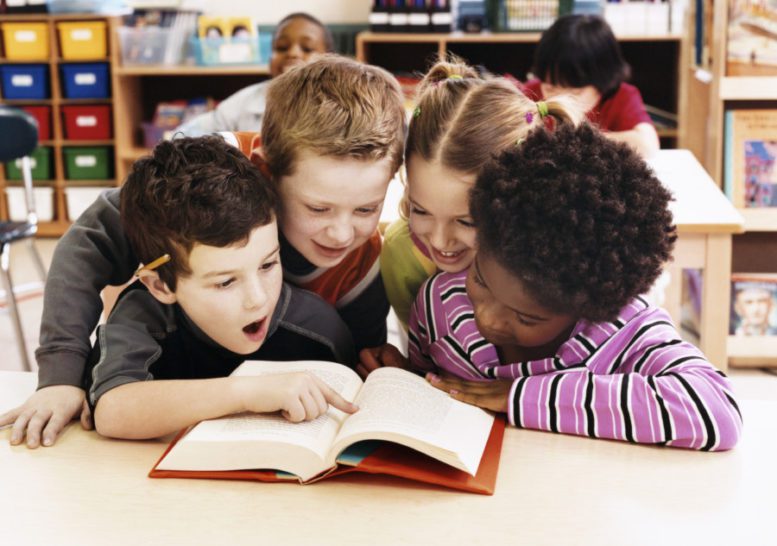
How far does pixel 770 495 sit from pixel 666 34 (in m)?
3.49

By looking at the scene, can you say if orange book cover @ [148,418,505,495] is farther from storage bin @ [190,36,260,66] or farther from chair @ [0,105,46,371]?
storage bin @ [190,36,260,66]

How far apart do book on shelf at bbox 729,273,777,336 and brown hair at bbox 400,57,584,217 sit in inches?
70.5

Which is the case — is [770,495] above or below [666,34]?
below

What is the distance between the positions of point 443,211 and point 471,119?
0.13 m

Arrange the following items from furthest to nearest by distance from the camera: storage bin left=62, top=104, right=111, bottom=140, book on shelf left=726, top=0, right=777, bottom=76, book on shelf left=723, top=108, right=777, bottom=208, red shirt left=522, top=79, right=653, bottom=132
→ 1. storage bin left=62, top=104, right=111, bottom=140
2. red shirt left=522, top=79, right=653, bottom=132
3. book on shelf left=723, top=108, right=777, bottom=208
4. book on shelf left=726, top=0, right=777, bottom=76

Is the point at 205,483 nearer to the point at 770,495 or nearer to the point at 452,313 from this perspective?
the point at 452,313

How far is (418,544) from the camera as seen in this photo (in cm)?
82

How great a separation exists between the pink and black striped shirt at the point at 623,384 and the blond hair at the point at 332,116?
0.28m

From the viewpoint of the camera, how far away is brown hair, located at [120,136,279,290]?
1104mm

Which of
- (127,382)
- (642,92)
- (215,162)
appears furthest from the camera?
(642,92)

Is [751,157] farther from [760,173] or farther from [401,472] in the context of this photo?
[401,472]

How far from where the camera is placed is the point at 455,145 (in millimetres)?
1255

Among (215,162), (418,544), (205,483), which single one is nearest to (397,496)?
(418,544)

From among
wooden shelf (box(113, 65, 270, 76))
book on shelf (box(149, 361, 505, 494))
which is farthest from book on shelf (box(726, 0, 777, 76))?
wooden shelf (box(113, 65, 270, 76))
